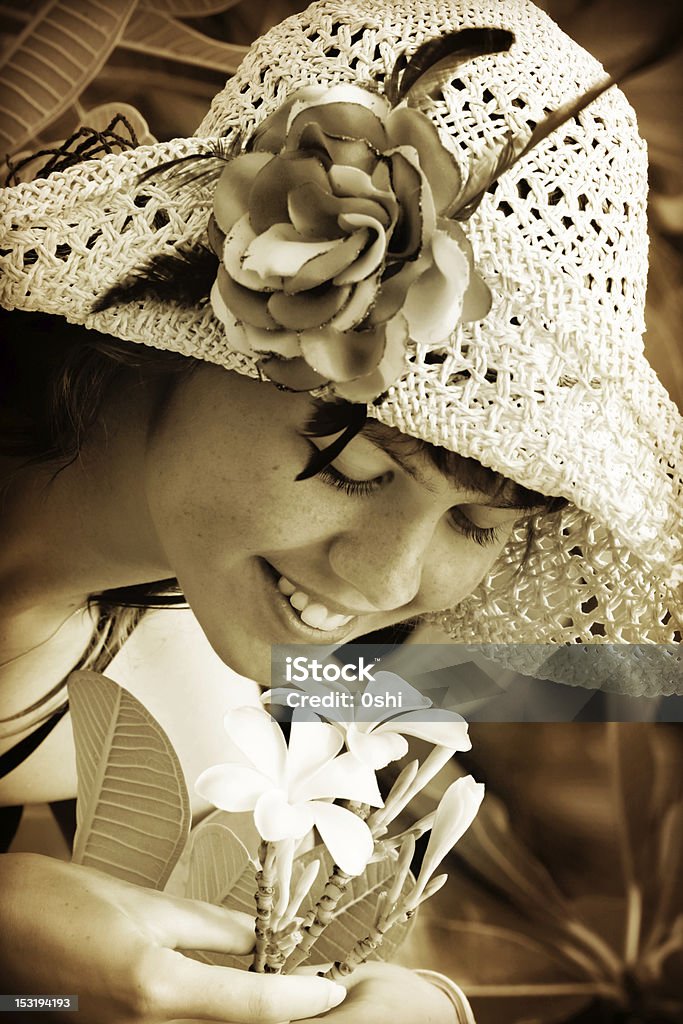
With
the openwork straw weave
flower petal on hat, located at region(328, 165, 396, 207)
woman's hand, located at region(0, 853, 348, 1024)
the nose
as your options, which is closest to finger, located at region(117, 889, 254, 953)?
woman's hand, located at region(0, 853, 348, 1024)

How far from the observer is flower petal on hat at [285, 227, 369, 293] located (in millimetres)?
422

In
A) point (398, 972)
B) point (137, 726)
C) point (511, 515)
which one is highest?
point (511, 515)

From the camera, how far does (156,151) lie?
1.70 feet

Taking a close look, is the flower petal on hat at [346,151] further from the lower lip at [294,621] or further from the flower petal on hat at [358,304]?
the lower lip at [294,621]

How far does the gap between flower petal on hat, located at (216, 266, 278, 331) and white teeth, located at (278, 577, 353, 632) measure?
0.18 meters

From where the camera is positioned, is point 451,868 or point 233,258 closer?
point 233,258

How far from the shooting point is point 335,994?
56 centimetres

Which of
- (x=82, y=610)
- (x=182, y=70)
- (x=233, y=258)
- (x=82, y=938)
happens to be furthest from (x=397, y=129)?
(x=82, y=938)

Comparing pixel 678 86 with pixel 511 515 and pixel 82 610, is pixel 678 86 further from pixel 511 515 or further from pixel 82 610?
pixel 82 610

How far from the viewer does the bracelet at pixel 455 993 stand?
623mm

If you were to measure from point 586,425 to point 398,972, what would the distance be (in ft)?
1.27

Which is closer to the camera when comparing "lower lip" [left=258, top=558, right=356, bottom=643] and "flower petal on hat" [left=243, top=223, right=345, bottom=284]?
"flower petal on hat" [left=243, top=223, right=345, bottom=284]

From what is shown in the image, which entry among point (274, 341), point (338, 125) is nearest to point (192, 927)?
point (274, 341)

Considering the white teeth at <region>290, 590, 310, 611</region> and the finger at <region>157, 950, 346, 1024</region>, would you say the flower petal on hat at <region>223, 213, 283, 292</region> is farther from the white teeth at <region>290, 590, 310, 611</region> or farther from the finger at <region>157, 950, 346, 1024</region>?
the finger at <region>157, 950, 346, 1024</region>
